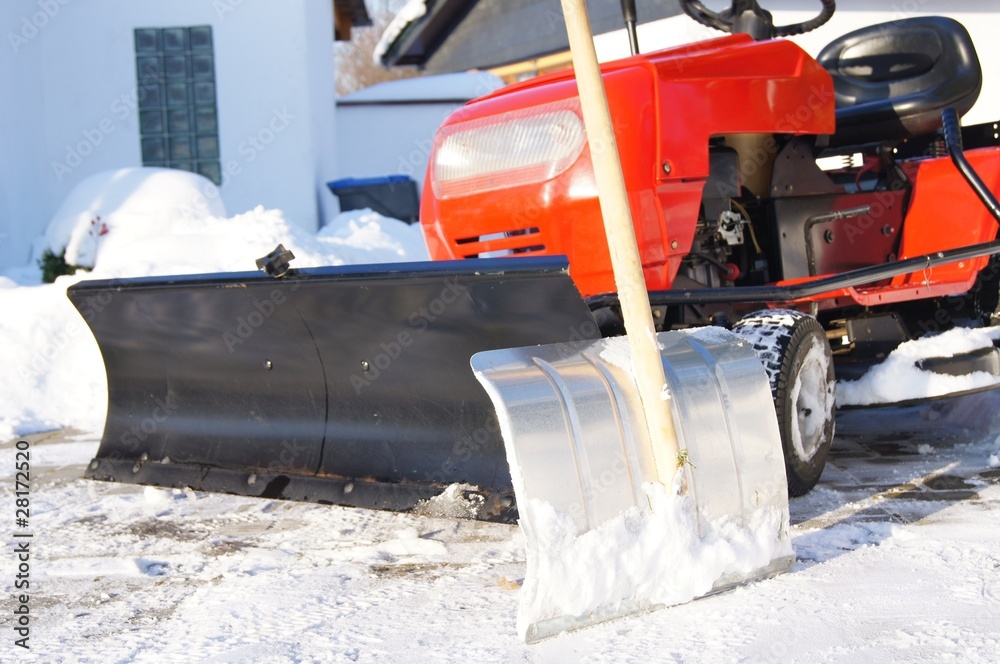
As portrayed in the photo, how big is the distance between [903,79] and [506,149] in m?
2.27

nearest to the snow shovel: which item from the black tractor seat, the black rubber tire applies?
the black rubber tire

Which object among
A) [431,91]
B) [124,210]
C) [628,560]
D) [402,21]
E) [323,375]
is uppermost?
[402,21]

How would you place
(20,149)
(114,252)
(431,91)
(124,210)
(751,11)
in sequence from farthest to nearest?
1. (431,91)
2. (20,149)
3. (124,210)
4. (114,252)
5. (751,11)

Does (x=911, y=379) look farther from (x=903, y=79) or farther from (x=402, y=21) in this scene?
(x=402, y=21)

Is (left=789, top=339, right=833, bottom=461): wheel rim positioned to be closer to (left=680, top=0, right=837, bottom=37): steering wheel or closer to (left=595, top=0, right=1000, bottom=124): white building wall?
(left=680, top=0, right=837, bottom=37): steering wheel

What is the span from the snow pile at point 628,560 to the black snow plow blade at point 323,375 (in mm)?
612

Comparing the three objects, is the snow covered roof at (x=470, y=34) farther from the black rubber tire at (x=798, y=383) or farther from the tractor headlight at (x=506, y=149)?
the black rubber tire at (x=798, y=383)

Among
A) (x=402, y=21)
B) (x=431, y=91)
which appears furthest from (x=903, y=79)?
(x=402, y=21)

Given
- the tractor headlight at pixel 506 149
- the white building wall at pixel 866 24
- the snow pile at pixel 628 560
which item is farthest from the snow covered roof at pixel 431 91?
the snow pile at pixel 628 560

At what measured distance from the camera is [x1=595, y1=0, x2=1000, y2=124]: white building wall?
8.76m

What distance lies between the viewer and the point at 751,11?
4.47m

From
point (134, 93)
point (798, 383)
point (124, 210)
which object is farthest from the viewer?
point (134, 93)

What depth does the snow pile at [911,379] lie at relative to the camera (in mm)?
3805

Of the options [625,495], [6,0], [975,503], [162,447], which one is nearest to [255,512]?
[162,447]
